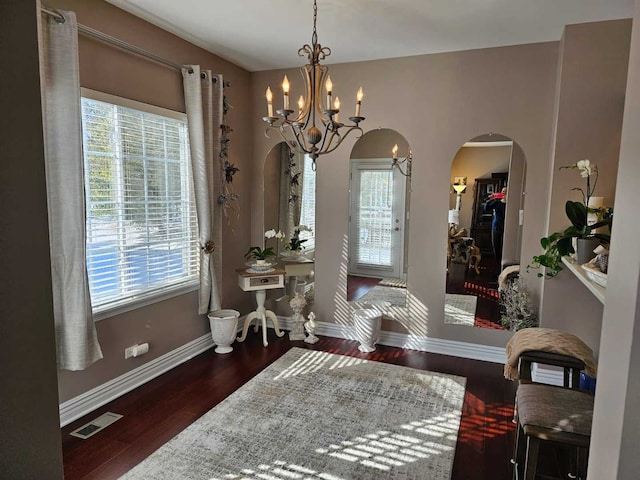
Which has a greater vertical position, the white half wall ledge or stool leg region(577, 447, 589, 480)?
stool leg region(577, 447, 589, 480)

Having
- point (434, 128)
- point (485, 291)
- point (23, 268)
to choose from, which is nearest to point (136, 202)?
point (23, 268)

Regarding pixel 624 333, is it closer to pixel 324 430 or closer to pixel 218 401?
pixel 324 430

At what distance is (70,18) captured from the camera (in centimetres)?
240

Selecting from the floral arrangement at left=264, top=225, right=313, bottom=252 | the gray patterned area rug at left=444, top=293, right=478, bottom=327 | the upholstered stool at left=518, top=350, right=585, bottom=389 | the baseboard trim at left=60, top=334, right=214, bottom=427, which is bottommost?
the baseboard trim at left=60, top=334, right=214, bottom=427

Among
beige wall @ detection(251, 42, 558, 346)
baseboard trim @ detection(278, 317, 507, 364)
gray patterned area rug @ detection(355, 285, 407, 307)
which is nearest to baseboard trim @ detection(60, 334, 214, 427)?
baseboard trim @ detection(278, 317, 507, 364)

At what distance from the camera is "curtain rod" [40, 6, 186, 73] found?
233 cm

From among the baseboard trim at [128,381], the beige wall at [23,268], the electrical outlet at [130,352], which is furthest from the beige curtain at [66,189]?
the beige wall at [23,268]

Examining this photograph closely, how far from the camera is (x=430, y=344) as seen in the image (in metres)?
3.97

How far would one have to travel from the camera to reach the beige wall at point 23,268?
0.72 meters

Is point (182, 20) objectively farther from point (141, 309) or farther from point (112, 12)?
point (141, 309)

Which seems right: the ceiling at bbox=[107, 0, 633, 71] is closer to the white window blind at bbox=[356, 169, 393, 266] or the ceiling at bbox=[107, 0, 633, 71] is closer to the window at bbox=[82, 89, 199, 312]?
the window at bbox=[82, 89, 199, 312]

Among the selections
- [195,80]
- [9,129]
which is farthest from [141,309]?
[9,129]

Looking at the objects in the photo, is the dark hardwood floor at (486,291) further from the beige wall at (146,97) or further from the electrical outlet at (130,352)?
the electrical outlet at (130,352)

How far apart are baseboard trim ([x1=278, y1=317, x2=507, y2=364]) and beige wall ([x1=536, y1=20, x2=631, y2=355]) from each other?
0.67 m
